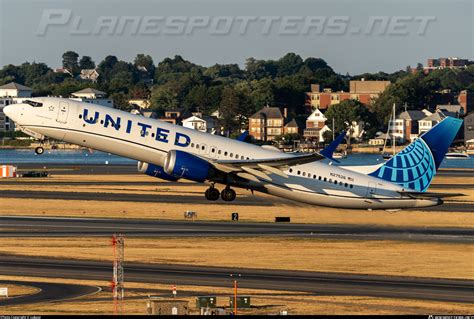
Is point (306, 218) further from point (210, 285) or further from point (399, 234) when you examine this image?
point (210, 285)

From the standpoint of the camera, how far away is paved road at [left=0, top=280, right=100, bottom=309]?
80250 millimetres

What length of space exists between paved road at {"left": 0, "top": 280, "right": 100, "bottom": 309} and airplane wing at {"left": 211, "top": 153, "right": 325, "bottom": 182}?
16889mm

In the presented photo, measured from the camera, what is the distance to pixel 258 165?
95.8 metres

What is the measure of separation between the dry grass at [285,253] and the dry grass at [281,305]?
12136 mm

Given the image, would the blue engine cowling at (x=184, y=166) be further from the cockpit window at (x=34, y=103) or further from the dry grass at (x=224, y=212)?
the dry grass at (x=224, y=212)

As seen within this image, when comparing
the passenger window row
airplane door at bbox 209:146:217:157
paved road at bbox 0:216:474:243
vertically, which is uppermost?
airplane door at bbox 209:146:217:157

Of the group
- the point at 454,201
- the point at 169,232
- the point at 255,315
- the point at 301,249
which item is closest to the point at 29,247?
the point at 169,232

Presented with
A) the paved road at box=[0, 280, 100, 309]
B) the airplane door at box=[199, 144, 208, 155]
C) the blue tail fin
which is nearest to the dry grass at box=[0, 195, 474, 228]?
the blue tail fin

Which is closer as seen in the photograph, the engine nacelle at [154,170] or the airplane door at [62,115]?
the airplane door at [62,115]

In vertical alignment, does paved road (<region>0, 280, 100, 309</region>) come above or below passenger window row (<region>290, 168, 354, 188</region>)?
below

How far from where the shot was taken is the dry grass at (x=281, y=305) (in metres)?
76.4

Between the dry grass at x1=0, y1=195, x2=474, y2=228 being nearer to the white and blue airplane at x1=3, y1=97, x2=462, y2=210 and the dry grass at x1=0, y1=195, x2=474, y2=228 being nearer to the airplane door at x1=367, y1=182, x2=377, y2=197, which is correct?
the white and blue airplane at x1=3, y1=97, x2=462, y2=210

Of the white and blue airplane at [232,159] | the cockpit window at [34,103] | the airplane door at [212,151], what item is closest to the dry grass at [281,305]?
the white and blue airplane at [232,159]

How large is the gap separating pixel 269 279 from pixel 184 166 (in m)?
11.2
